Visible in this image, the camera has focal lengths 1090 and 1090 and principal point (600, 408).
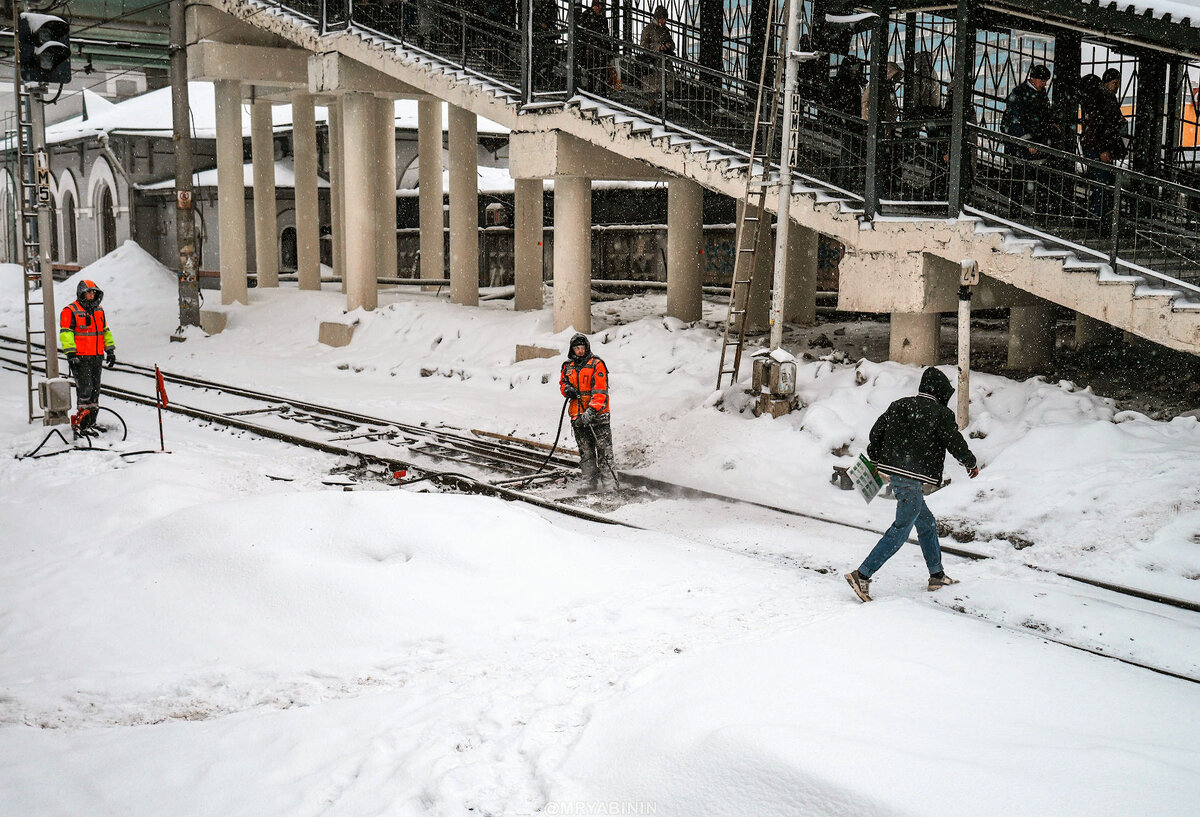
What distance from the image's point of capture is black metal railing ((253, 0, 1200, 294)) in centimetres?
1303

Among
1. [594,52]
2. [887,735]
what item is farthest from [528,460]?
[594,52]

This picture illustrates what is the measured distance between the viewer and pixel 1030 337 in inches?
603

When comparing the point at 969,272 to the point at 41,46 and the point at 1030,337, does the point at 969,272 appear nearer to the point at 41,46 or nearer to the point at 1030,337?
the point at 1030,337

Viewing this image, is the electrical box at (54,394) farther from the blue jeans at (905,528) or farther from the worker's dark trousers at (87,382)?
the blue jeans at (905,528)

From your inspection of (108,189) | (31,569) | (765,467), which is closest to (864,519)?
(765,467)

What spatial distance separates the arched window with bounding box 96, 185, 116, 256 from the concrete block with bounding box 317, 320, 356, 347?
69.6 ft

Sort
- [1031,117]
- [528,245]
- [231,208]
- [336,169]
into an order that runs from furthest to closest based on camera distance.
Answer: [336,169], [231,208], [528,245], [1031,117]

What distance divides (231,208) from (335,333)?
643 centimetres

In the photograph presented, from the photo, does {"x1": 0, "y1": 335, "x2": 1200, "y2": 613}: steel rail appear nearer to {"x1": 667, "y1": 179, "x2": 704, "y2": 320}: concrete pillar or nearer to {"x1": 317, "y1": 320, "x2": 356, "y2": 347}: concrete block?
{"x1": 317, "y1": 320, "x2": 356, "y2": 347}: concrete block

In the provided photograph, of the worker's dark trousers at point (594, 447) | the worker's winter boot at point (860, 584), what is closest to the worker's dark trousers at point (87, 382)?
the worker's dark trousers at point (594, 447)

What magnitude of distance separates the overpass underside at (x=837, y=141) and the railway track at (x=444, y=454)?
13.1 feet

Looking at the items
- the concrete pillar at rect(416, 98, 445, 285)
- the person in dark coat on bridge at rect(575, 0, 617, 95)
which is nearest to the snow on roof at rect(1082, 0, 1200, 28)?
the person in dark coat on bridge at rect(575, 0, 617, 95)

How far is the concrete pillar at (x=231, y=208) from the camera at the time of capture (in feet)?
89.0

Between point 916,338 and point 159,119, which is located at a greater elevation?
point 159,119
